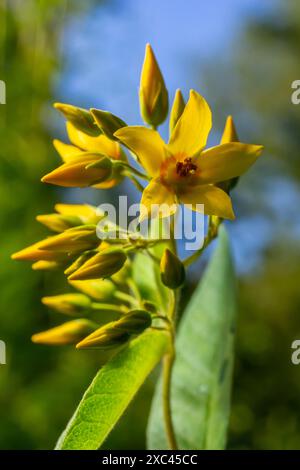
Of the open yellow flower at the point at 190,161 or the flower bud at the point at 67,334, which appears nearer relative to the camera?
the open yellow flower at the point at 190,161

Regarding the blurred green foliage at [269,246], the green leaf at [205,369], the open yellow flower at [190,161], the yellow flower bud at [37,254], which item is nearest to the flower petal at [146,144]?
the open yellow flower at [190,161]

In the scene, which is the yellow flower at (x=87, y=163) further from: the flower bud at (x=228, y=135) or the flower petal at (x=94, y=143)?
the flower bud at (x=228, y=135)

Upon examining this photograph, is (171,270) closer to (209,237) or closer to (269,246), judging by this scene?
(209,237)

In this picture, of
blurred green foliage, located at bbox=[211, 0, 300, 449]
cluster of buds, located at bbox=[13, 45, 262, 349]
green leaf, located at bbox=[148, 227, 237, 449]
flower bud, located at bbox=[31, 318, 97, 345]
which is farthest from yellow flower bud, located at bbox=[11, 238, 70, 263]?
blurred green foliage, located at bbox=[211, 0, 300, 449]

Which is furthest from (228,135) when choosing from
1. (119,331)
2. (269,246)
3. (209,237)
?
(269,246)

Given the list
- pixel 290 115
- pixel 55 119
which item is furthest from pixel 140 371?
pixel 290 115

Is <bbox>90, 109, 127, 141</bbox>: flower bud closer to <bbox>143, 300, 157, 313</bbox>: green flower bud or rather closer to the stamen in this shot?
the stamen
